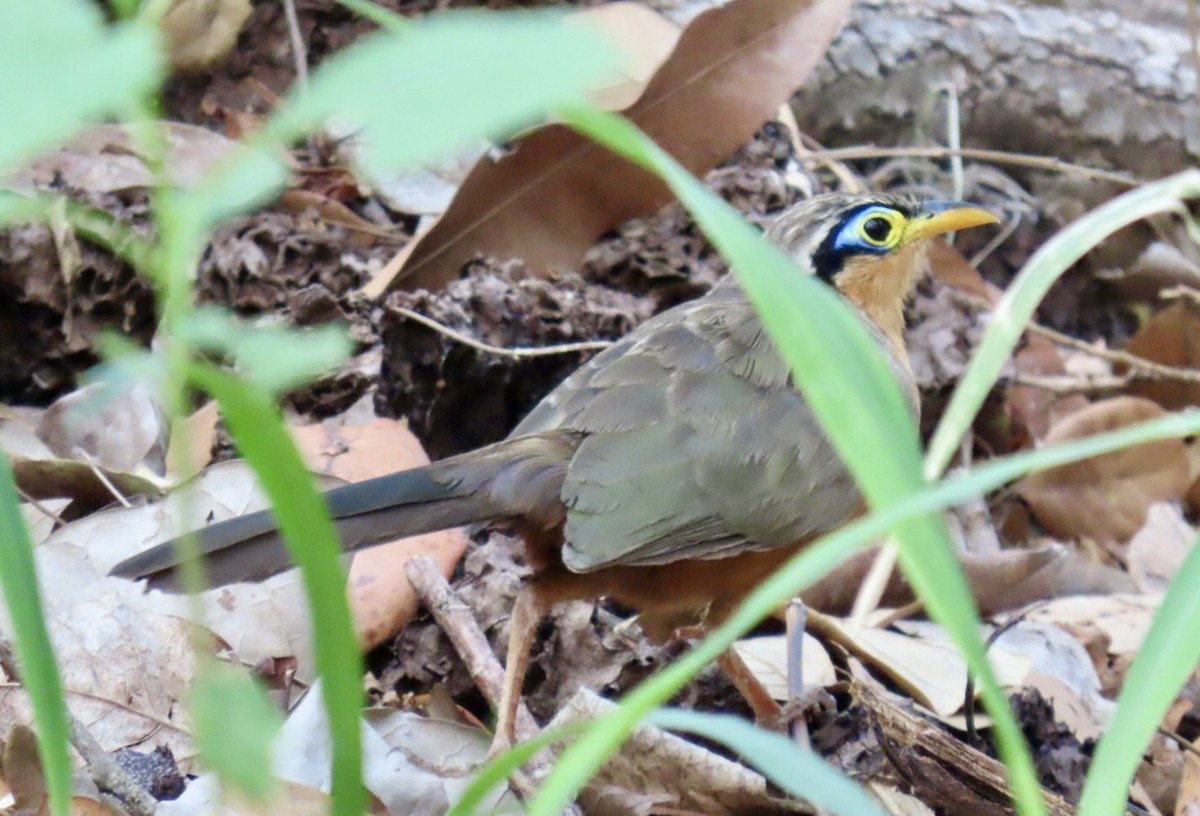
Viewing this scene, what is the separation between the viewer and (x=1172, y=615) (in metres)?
1.78

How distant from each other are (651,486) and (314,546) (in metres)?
2.06

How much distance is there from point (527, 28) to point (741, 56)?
4.06m

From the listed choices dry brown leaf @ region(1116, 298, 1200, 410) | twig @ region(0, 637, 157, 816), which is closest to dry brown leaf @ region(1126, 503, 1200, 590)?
dry brown leaf @ region(1116, 298, 1200, 410)

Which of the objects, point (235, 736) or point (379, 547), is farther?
point (379, 547)

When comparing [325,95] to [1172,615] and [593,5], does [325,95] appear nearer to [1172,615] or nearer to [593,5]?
[1172,615]

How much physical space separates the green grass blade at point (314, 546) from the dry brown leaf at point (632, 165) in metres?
3.27

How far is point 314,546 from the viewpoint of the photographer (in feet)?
4.86

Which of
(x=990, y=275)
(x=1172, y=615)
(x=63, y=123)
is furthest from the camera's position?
(x=990, y=275)

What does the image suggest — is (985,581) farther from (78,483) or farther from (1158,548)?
(78,483)

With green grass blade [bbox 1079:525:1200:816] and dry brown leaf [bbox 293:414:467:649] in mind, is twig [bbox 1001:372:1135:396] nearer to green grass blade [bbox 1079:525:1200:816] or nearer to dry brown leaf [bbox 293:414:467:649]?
dry brown leaf [bbox 293:414:467:649]

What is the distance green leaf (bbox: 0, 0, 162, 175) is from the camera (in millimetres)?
957

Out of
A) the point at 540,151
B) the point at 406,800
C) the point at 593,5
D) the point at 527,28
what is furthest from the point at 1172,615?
the point at 593,5

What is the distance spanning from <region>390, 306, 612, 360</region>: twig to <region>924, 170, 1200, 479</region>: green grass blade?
2.59 meters

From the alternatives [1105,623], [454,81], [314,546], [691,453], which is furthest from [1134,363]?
[454,81]
